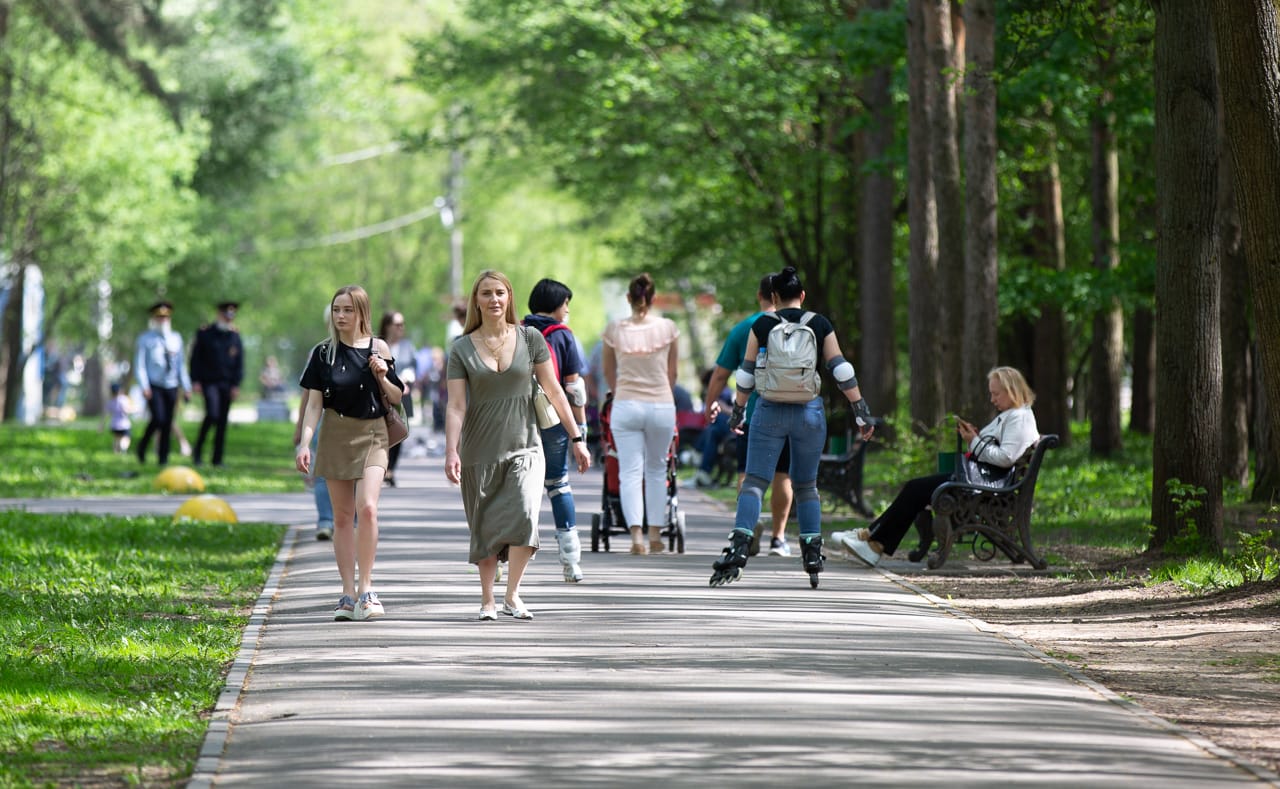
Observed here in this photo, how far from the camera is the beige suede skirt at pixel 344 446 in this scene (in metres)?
11.4

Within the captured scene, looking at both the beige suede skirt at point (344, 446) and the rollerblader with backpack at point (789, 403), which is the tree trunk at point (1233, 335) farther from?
the beige suede skirt at point (344, 446)

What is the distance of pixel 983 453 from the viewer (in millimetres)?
14555

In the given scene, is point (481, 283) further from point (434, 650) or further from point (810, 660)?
point (810, 660)

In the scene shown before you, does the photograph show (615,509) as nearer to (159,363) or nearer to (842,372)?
(842,372)

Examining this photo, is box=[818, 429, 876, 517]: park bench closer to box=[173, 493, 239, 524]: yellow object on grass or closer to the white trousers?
the white trousers

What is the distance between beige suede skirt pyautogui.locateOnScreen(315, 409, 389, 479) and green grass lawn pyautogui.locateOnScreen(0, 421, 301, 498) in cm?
1120

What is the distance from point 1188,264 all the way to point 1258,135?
246cm

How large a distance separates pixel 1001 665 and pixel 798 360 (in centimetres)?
378

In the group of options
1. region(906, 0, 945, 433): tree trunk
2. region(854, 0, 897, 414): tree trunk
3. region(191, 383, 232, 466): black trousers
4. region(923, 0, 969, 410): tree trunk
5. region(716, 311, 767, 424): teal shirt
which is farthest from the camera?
region(854, 0, 897, 414): tree trunk

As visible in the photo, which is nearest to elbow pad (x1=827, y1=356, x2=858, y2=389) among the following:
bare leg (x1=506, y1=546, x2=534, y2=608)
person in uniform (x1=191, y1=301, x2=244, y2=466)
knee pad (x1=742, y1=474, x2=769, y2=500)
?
knee pad (x1=742, y1=474, x2=769, y2=500)

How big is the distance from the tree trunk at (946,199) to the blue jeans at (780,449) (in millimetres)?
7960

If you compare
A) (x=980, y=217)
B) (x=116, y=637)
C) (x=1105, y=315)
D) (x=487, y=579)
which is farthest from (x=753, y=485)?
(x=1105, y=315)

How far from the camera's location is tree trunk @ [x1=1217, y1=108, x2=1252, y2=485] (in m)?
21.5

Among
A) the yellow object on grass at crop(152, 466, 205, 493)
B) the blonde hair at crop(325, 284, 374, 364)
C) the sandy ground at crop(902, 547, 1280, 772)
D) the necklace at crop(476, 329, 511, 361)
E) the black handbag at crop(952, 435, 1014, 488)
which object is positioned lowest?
the sandy ground at crop(902, 547, 1280, 772)
